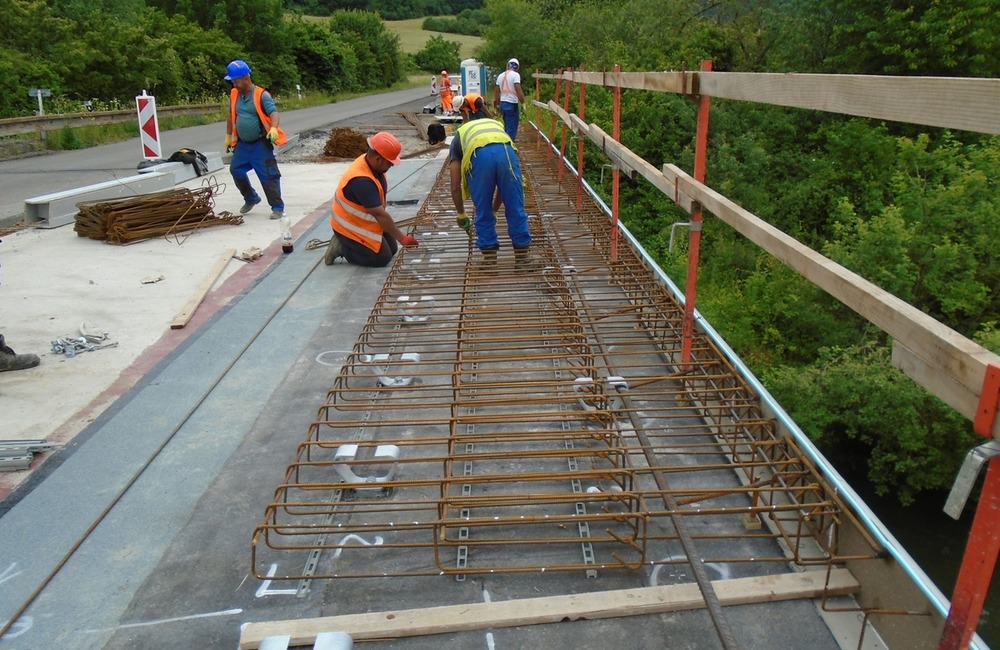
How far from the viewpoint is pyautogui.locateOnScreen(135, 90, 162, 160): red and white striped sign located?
10.1 meters

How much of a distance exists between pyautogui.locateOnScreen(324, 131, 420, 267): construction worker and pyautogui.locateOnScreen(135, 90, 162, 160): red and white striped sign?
515 centimetres

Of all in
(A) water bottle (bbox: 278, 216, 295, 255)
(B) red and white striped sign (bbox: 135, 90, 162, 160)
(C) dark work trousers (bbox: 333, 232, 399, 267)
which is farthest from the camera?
(B) red and white striped sign (bbox: 135, 90, 162, 160)

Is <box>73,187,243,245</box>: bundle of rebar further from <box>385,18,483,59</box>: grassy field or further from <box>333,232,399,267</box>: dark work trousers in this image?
<box>385,18,483,59</box>: grassy field

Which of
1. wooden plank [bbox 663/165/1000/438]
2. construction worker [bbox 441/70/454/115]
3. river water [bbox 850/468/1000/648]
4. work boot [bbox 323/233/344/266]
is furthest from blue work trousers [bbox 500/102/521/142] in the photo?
construction worker [bbox 441/70/454/115]

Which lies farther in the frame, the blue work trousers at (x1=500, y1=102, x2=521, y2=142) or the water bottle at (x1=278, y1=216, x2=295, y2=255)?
the blue work trousers at (x1=500, y1=102, x2=521, y2=142)

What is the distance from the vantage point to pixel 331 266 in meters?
6.52

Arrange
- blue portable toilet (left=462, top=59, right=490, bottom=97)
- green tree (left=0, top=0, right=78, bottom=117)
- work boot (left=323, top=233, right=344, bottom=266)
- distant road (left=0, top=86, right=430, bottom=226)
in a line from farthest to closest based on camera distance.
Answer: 1. blue portable toilet (left=462, top=59, right=490, bottom=97)
2. green tree (left=0, top=0, right=78, bottom=117)
3. distant road (left=0, top=86, right=430, bottom=226)
4. work boot (left=323, top=233, right=344, bottom=266)

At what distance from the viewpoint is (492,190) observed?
5824mm

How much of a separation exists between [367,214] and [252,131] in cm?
275

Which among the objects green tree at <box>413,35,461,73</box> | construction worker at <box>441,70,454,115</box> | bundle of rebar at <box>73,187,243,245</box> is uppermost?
green tree at <box>413,35,461,73</box>

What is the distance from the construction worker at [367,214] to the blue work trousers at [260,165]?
7.18 ft

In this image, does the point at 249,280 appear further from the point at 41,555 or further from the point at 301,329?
the point at 41,555

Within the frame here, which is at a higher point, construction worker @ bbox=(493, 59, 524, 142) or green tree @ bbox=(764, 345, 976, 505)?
construction worker @ bbox=(493, 59, 524, 142)

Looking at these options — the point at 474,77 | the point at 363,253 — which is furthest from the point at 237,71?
the point at 474,77
